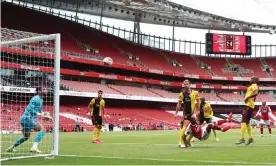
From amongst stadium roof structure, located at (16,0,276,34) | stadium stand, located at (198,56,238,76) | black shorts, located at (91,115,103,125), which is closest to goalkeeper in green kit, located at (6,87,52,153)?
black shorts, located at (91,115,103,125)

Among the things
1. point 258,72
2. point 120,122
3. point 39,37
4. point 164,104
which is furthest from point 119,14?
point 39,37

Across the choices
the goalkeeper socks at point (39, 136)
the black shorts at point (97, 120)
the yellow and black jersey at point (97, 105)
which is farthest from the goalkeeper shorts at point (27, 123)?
the yellow and black jersey at point (97, 105)

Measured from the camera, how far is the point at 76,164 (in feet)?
27.0

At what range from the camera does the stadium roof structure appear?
51.9m

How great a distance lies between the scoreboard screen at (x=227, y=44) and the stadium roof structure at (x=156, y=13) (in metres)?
1.61

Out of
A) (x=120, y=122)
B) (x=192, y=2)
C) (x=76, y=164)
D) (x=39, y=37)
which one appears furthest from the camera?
(x=192, y=2)

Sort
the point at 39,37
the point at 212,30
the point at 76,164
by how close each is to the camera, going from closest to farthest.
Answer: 1. the point at 76,164
2. the point at 39,37
3. the point at 212,30

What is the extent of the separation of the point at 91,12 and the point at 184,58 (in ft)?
71.7

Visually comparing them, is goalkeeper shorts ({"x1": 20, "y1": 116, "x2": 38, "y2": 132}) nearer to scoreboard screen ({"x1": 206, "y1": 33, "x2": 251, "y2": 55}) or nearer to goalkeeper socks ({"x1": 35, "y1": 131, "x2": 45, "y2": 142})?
goalkeeper socks ({"x1": 35, "y1": 131, "x2": 45, "y2": 142})

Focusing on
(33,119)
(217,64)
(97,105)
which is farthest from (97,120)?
(217,64)

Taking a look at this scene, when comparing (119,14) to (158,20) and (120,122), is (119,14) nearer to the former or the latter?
(158,20)

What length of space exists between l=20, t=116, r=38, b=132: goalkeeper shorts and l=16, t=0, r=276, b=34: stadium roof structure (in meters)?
39.7

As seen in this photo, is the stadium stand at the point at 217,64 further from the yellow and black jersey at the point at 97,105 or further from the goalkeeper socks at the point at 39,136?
the goalkeeper socks at the point at 39,136

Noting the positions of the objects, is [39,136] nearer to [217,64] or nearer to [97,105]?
[97,105]
